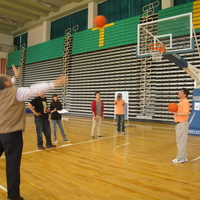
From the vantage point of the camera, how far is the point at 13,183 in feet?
8.21

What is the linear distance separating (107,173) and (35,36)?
719 inches

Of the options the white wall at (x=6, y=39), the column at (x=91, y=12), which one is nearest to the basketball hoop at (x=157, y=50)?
the column at (x=91, y=12)

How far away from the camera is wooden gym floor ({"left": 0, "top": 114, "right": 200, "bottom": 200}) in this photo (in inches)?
110

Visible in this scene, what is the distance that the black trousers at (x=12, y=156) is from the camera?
245cm

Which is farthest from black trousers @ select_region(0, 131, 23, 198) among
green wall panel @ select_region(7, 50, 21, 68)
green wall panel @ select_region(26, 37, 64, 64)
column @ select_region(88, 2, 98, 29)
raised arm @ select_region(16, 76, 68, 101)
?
green wall panel @ select_region(7, 50, 21, 68)

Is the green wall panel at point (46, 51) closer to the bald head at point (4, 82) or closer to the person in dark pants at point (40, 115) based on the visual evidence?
the person in dark pants at point (40, 115)

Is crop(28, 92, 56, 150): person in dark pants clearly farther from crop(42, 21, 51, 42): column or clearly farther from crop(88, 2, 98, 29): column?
crop(42, 21, 51, 42): column

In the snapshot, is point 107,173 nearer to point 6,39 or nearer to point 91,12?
point 91,12

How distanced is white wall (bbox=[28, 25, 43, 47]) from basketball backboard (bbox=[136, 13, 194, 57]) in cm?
1299

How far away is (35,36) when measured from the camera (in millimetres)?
19328

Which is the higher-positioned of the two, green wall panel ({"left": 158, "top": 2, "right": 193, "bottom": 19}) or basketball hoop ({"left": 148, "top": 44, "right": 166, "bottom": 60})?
green wall panel ({"left": 158, "top": 2, "right": 193, "bottom": 19})

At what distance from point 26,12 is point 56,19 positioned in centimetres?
245

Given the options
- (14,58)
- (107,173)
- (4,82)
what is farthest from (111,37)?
(14,58)

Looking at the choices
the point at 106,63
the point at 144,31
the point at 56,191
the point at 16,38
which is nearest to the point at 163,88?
the point at 144,31
